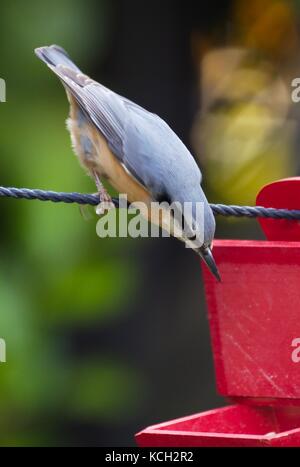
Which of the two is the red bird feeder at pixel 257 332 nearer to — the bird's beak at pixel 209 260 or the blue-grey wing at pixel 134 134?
the bird's beak at pixel 209 260

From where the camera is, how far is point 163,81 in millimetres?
6453

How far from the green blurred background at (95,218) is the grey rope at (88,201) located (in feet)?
5.81

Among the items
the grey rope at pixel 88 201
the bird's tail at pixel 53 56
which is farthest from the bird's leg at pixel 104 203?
the bird's tail at pixel 53 56

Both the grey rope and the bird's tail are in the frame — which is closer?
the grey rope

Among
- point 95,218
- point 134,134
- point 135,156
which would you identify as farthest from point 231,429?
point 95,218

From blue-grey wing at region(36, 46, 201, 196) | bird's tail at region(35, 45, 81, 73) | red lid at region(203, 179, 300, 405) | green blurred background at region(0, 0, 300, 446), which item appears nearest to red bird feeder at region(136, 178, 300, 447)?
red lid at region(203, 179, 300, 405)

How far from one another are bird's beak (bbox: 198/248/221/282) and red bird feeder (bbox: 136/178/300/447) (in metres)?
0.04

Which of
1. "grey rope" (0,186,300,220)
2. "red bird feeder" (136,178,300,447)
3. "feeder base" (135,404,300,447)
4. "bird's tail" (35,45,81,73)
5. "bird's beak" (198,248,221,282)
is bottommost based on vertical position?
"feeder base" (135,404,300,447)

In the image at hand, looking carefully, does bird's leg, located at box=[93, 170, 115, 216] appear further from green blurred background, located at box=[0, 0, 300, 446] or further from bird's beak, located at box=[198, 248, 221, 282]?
green blurred background, located at box=[0, 0, 300, 446]

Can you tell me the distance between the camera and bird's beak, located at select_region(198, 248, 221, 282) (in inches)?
134

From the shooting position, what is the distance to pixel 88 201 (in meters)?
3.35

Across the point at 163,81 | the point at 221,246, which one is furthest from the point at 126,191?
the point at 163,81

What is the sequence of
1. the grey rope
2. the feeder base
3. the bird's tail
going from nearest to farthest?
the feeder base
the grey rope
the bird's tail

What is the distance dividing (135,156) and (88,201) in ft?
2.11
